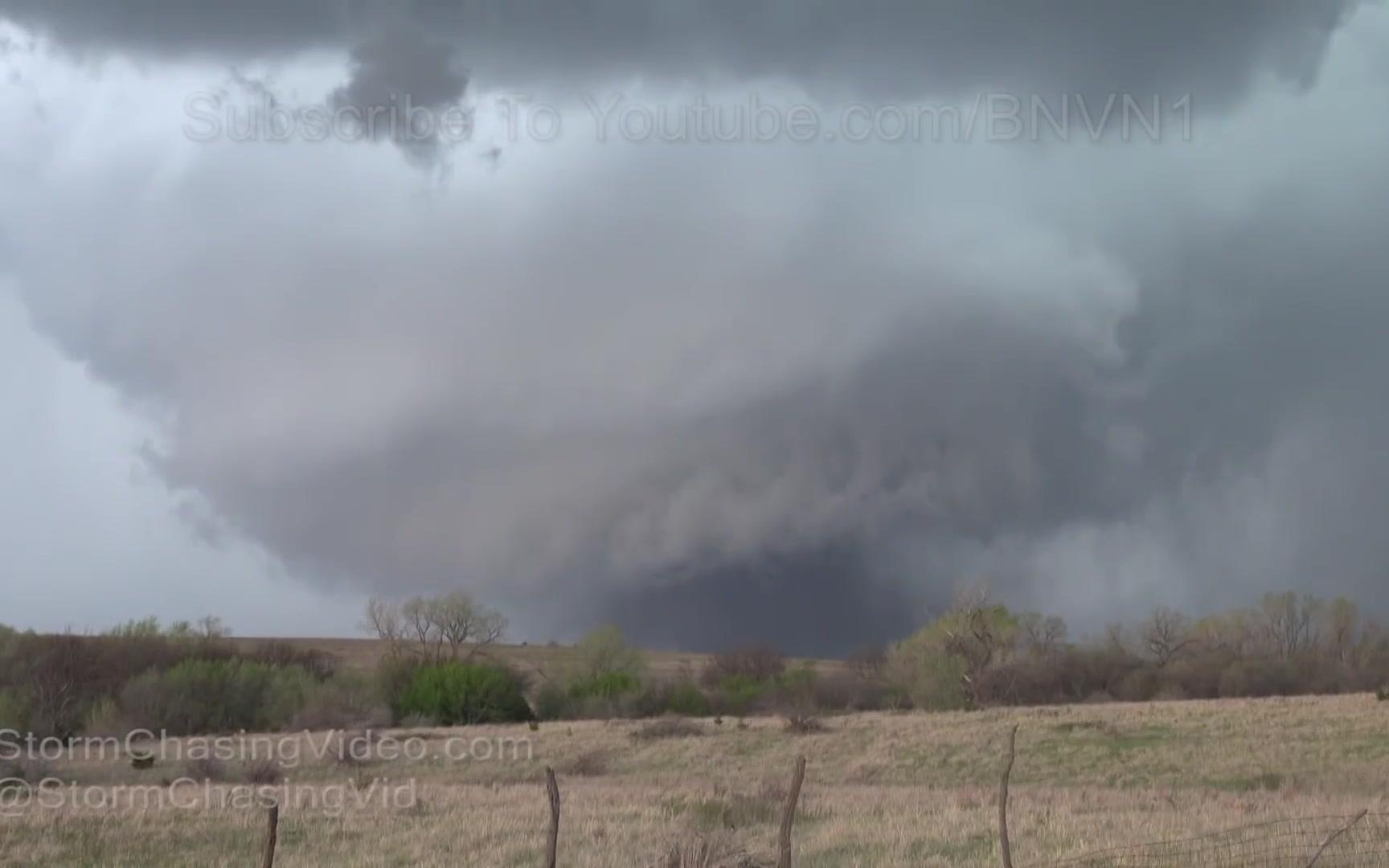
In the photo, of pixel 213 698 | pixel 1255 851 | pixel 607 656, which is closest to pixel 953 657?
pixel 607 656

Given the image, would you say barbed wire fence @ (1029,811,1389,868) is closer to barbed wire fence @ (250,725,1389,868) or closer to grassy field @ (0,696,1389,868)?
barbed wire fence @ (250,725,1389,868)

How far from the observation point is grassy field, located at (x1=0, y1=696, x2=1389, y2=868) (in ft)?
57.6

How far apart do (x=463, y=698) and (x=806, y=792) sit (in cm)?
4896

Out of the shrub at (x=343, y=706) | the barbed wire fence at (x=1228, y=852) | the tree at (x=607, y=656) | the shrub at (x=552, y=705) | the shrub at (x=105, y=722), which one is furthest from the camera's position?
the tree at (x=607, y=656)

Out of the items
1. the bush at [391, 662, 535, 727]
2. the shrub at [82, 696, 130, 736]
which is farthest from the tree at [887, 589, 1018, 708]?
the shrub at [82, 696, 130, 736]

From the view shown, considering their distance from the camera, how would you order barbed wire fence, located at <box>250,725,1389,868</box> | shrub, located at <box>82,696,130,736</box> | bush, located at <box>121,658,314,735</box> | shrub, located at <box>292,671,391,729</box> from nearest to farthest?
barbed wire fence, located at <box>250,725,1389,868</box>
shrub, located at <box>82,696,130,736</box>
shrub, located at <box>292,671,391,729</box>
bush, located at <box>121,658,314,735</box>

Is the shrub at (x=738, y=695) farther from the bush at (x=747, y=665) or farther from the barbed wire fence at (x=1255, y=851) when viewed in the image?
the barbed wire fence at (x=1255, y=851)

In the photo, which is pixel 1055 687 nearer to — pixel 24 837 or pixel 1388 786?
pixel 1388 786

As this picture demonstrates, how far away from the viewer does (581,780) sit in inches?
1405

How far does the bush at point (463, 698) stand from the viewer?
7175 cm

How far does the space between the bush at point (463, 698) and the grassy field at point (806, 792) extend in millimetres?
21462

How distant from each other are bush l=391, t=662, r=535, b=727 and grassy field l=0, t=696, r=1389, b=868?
2146 cm

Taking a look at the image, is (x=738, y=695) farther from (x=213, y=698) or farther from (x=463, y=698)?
(x=213, y=698)

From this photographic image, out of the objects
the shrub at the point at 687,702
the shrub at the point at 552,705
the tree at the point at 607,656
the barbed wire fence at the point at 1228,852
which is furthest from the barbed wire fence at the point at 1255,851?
the tree at the point at 607,656
